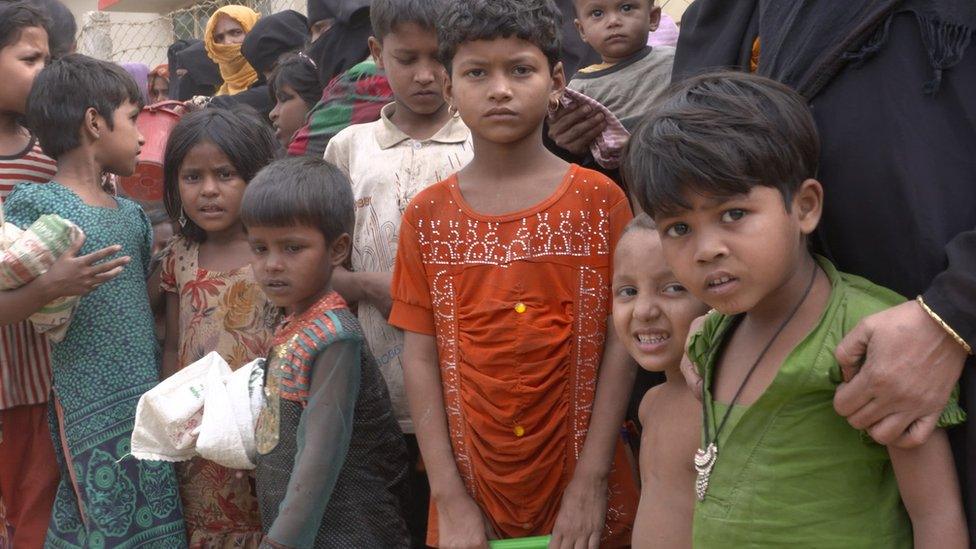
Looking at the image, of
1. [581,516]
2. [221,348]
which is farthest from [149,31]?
[581,516]

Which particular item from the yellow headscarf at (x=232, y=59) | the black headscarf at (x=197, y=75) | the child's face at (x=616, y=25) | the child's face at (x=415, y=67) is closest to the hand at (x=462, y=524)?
the child's face at (x=415, y=67)

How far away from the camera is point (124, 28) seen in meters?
14.7

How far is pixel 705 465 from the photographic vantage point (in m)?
1.91

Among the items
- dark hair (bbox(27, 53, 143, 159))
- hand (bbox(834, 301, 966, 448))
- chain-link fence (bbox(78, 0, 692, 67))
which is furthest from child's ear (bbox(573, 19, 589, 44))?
chain-link fence (bbox(78, 0, 692, 67))

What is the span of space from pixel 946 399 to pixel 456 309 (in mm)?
1241

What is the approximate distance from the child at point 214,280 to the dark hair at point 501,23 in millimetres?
1022

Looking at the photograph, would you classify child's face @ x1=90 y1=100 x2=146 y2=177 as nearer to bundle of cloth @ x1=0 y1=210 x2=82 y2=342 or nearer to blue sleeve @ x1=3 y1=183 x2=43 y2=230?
blue sleeve @ x1=3 y1=183 x2=43 y2=230

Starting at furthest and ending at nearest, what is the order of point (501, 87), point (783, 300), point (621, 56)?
point (621, 56) → point (501, 87) → point (783, 300)

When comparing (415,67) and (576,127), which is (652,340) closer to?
(576,127)

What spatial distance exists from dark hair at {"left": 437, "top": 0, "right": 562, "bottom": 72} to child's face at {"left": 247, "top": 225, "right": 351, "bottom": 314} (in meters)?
0.63

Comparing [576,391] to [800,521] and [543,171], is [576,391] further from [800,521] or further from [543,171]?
[800,521]

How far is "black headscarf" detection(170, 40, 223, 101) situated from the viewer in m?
7.94

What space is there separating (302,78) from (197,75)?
350 cm

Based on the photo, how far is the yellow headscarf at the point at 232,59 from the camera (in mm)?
7055
